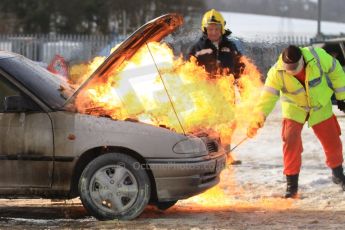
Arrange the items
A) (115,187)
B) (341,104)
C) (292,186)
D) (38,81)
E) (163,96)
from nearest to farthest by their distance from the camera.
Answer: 1. (115,187)
2. (38,81)
3. (163,96)
4. (341,104)
5. (292,186)

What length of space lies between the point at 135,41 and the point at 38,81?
1.09 m

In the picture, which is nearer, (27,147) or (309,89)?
(27,147)

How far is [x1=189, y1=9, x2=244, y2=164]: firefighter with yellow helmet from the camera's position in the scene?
27.7 feet

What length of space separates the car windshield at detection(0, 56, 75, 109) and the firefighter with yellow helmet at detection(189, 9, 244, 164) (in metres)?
2.13

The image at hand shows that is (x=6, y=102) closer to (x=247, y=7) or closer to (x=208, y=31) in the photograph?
(x=208, y=31)

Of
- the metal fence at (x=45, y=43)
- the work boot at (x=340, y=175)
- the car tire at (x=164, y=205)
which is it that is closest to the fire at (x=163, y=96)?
the car tire at (x=164, y=205)

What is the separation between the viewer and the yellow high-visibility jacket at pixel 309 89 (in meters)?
7.35

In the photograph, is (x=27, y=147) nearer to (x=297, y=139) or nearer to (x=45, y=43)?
(x=297, y=139)

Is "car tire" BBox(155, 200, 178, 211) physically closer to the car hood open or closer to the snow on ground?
the snow on ground

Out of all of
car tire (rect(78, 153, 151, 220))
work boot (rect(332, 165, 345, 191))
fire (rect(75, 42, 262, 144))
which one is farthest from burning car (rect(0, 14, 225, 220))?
work boot (rect(332, 165, 345, 191))

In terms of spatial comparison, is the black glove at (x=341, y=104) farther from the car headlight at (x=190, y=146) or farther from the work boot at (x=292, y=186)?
the car headlight at (x=190, y=146)

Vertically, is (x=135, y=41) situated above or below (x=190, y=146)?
above

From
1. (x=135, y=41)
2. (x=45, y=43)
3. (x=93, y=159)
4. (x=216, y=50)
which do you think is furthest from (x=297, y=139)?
(x=45, y=43)

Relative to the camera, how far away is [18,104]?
6.14m
